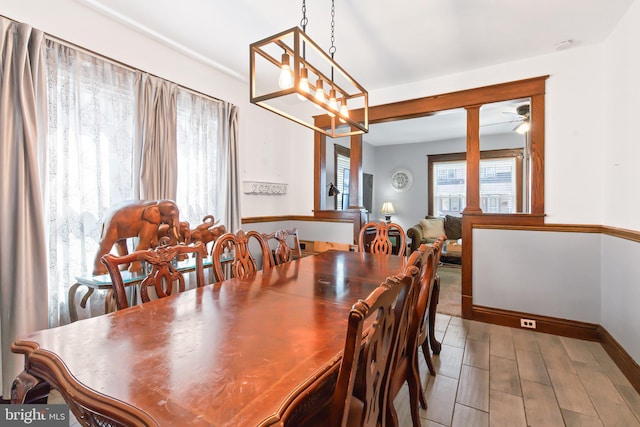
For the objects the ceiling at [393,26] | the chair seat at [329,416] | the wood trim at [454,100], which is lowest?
the chair seat at [329,416]

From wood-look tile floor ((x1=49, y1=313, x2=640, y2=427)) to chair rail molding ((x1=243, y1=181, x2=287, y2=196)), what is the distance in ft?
8.10

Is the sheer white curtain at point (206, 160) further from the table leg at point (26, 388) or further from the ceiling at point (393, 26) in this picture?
the table leg at point (26, 388)

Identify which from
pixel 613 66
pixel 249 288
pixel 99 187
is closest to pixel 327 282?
pixel 249 288

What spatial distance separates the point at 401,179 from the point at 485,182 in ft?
5.84

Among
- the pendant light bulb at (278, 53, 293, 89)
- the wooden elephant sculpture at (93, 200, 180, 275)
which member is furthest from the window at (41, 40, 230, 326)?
the pendant light bulb at (278, 53, 293, 89)

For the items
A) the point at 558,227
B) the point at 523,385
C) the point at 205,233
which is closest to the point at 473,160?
the point at 558,227

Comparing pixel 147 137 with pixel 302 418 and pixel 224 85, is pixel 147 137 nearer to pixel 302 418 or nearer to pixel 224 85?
pixel 224 85

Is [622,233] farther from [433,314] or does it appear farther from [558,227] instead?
[433,314]

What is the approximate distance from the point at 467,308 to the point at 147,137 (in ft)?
11.7

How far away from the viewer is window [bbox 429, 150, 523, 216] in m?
Result: 5.94

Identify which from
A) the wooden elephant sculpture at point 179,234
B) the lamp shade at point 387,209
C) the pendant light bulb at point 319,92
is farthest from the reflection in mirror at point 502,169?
the wooden elephant sculpture at point 179,234

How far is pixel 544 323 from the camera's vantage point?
2.79 metres

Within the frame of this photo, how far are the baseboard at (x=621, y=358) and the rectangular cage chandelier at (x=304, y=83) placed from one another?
2456mm

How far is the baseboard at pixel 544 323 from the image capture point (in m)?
2.62
